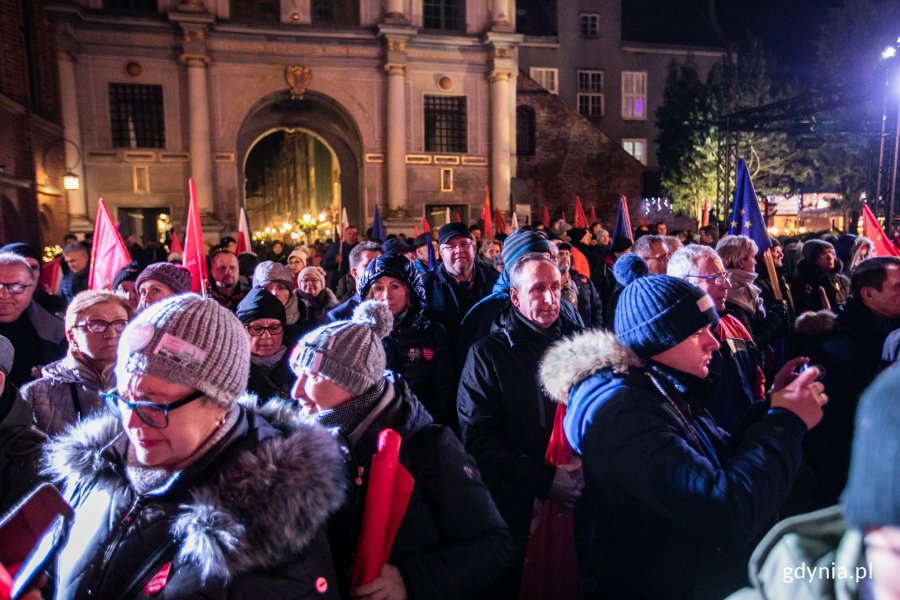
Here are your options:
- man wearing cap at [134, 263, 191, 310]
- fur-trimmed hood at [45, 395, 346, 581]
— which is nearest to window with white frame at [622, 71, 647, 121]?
man wearing cap at [134, 263, 191, 310]

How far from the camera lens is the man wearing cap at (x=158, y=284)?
14.9ft

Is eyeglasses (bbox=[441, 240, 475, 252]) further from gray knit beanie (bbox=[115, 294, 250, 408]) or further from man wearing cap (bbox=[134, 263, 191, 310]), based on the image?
gray knit beanie (bbox=[115, 294, 250, 408])

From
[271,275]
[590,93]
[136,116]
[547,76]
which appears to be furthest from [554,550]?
[590,93]

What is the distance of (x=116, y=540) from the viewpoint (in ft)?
5.34

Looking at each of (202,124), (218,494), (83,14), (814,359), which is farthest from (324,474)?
(83,14)

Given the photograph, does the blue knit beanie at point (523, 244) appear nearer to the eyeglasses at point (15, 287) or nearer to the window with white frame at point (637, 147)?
the eyeglasses at point (15, 287)

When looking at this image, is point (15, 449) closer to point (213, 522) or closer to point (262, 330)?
point (213, 522)

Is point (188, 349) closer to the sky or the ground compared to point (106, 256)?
closer to the ground

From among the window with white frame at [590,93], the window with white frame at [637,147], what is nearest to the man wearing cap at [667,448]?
the window with white frame at [590,93]

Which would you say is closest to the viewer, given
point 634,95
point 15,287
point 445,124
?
point 15,287

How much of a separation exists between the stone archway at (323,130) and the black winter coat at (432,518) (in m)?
21.8

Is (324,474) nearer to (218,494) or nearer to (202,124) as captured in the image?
(218,494)

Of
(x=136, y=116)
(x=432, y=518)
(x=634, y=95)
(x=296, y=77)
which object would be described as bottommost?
(x=432, y=518)

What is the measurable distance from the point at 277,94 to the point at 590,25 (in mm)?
20367
